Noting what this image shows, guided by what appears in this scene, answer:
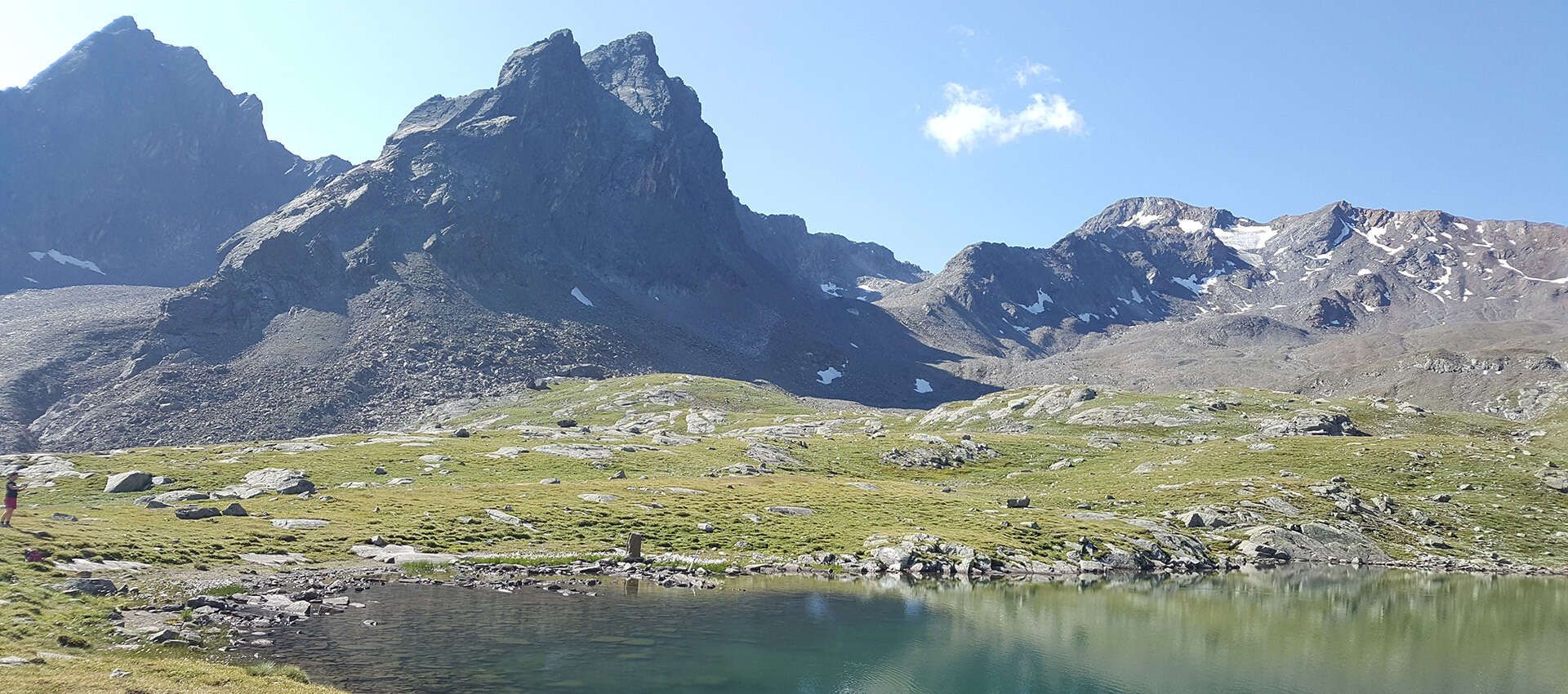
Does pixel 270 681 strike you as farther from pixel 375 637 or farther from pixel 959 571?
pixel 959 571

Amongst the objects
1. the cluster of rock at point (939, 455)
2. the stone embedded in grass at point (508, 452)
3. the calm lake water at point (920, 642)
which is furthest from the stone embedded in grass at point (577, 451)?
the calm lake water at point (920, 642)

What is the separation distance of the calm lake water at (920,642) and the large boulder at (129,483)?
50.9 metres

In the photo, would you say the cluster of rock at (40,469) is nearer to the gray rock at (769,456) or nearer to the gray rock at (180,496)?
the gray rock at (180,496)

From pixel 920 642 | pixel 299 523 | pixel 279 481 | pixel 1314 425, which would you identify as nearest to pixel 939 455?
pixel 1314 425

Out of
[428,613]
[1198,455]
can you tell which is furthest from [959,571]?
[1198,455]

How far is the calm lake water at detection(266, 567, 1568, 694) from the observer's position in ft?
104

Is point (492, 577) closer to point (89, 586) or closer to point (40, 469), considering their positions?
point (89, 586)

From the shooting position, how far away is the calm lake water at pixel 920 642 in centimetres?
3173

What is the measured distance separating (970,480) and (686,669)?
85.8 m

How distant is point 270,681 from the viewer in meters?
24.4

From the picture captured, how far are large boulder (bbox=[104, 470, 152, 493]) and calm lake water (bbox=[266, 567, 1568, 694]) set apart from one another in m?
50.9

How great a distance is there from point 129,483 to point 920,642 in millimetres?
78735

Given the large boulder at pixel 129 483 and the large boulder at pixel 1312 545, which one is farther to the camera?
the large boulder at pixel 1312 545

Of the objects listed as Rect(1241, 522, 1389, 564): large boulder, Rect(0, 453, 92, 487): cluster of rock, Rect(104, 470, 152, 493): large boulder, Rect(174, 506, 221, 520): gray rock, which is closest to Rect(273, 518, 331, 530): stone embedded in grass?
Rect(174, 506, 221, 520): gray rock
